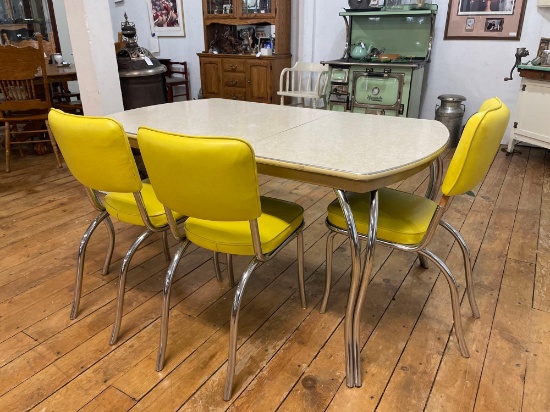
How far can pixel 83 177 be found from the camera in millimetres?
1504

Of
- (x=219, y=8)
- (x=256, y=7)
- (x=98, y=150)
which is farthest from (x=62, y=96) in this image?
(x=98, y=150)

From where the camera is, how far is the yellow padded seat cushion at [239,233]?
4.60 ft

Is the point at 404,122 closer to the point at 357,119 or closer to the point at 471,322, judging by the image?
the point at 357,119

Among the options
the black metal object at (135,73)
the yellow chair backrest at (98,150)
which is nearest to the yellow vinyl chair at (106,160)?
the yellow chair backrest at (98,150)

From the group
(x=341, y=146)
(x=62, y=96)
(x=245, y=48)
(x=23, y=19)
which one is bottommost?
(x=62, y=96)

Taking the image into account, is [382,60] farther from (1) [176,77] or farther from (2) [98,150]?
(2) [98,150]

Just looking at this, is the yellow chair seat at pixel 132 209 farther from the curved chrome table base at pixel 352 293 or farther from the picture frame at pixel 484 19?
the picture frame at pixel 484 19

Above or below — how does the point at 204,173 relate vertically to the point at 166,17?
below

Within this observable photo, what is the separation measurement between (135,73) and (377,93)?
2278mm

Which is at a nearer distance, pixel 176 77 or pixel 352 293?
pixel 352 293

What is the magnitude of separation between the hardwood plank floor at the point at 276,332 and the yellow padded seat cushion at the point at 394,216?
0.47 m

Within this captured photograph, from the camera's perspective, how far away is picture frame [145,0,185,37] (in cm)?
576

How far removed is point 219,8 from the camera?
5.12 metres

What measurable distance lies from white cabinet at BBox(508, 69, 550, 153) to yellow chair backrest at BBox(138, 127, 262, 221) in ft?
10.9
